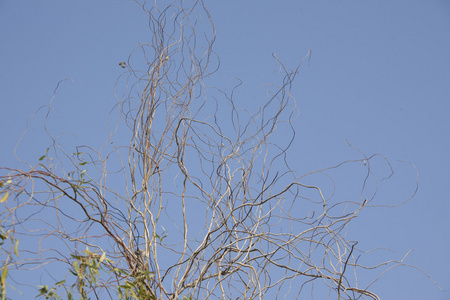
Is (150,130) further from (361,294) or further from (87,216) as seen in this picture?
(361,294)

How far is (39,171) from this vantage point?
2.38 m

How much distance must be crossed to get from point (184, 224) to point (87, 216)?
0.43m

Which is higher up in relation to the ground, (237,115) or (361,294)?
(237,115)

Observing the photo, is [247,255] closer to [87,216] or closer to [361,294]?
[361,294]

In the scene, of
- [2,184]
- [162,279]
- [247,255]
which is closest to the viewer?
[2,184]

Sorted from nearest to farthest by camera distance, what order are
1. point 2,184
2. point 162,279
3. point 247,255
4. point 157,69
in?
point 2,184 < point 162,279 < point 247,255 < point 157,69

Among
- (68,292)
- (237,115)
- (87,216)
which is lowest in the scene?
(68,292)

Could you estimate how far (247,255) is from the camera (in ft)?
8.86

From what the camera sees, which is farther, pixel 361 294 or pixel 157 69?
pixel 157 69

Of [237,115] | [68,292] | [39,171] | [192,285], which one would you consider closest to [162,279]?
[192,285]

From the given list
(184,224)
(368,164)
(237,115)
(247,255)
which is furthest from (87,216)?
(368,164)

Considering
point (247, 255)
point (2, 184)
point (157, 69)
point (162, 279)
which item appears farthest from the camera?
point (157, 69)

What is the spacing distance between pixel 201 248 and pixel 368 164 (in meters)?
0.72

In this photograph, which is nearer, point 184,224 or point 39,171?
point 39,171
